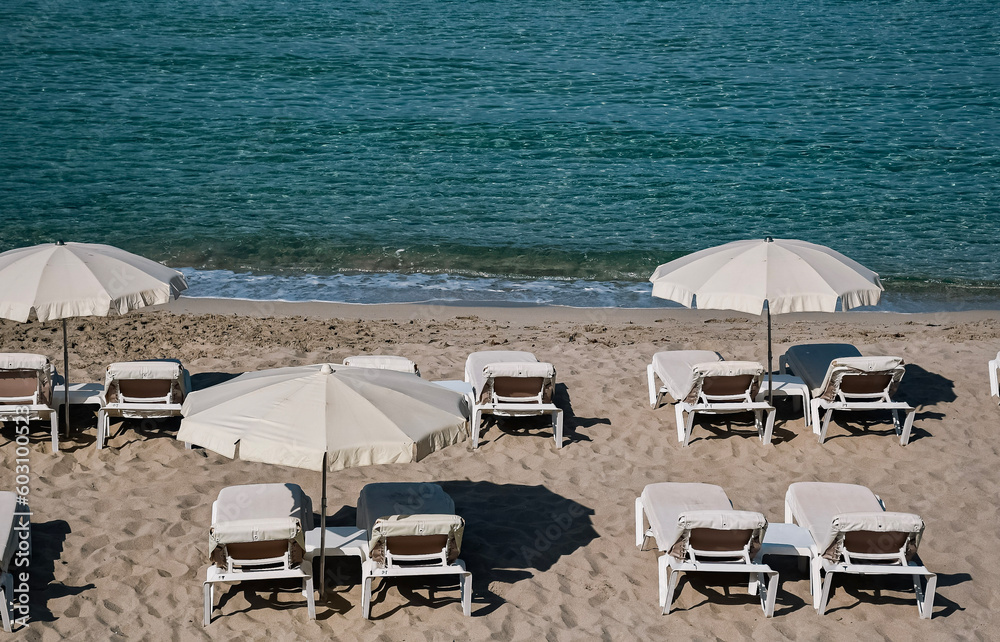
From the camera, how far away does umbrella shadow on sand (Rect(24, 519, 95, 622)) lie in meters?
6.53

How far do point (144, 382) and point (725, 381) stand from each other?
5540mm

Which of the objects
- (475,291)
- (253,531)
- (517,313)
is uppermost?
(475,291)

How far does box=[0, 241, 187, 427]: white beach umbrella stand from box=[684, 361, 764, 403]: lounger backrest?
499 centimetres

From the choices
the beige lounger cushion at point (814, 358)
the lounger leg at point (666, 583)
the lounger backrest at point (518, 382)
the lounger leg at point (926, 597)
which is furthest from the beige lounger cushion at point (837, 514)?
the lounger backrest at point (518, 382)

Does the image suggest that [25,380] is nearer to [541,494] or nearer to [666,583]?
[541,494]

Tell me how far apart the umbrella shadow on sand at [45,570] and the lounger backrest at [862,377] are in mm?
6723

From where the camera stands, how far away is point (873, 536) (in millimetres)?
6621

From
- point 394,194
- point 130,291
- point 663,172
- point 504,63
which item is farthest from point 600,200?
point 130,291

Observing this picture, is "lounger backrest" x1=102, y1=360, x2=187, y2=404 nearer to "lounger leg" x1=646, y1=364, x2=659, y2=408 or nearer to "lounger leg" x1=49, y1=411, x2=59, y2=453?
"lounger leg" x1=49, y1=411, x2=59, y2=453

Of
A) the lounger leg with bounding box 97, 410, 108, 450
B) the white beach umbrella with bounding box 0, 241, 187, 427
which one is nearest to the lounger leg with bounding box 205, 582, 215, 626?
the white beach umbrella with bounding box 0, 241, 187, 427

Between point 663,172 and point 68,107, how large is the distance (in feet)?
56.9

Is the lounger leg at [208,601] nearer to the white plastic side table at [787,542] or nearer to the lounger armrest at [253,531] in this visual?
the lounger armrest at [253,531]

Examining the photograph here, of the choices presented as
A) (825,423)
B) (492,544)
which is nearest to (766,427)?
(825,423)

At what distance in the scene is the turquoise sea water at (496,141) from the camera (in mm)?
18609
